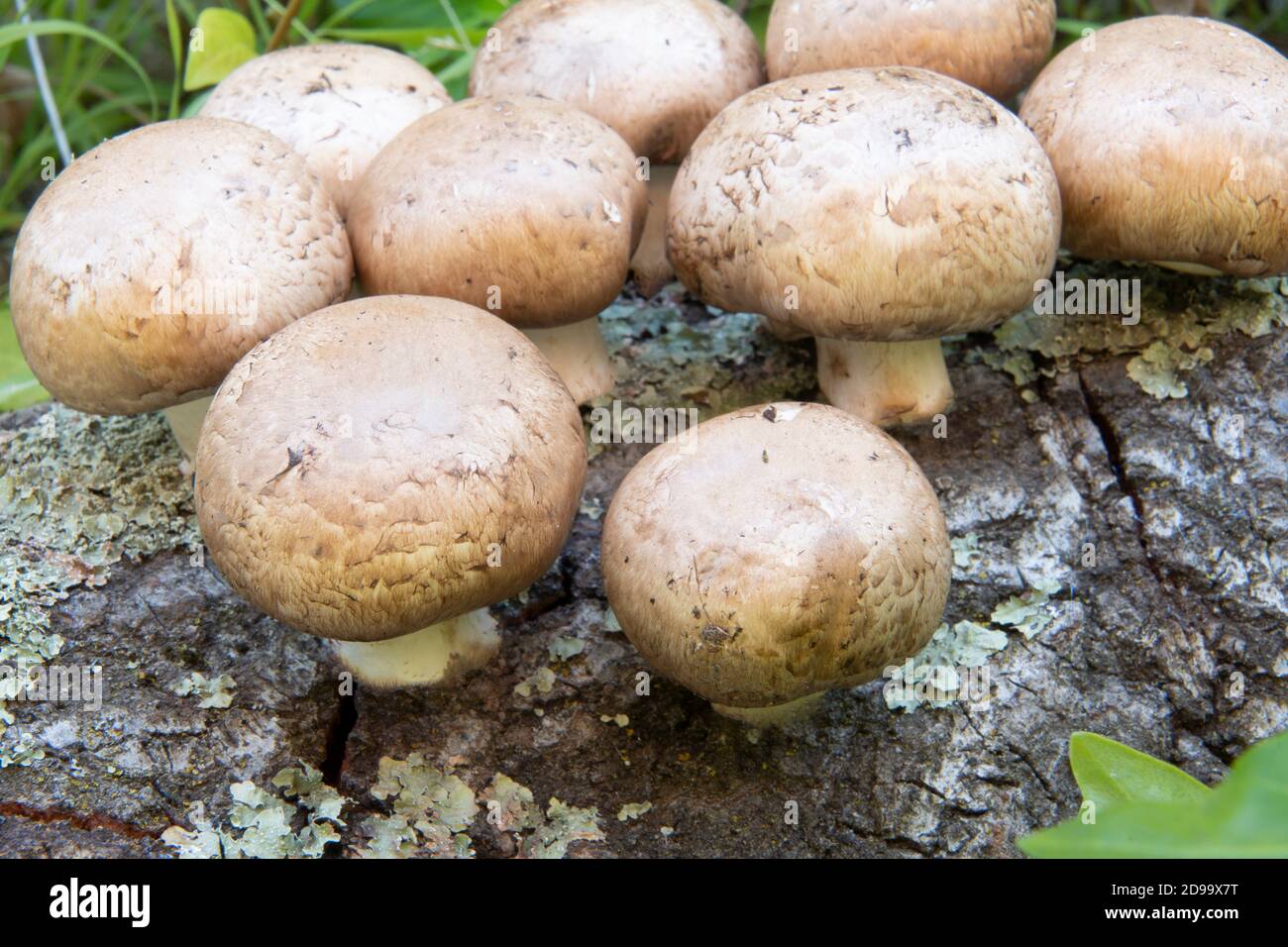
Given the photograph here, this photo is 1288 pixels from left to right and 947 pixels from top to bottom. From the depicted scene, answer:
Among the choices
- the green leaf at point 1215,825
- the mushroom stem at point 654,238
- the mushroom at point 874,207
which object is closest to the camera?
the green leaf at point 1215,825

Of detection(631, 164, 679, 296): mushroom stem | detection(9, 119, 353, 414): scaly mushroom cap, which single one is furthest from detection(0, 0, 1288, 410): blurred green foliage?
detection(9, 119, 353, 414): scaly mushroom cap

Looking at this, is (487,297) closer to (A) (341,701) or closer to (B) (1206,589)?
(A) (341,701)

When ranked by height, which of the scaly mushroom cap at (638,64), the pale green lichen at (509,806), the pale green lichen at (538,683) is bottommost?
the pale green lichen at (509,806)

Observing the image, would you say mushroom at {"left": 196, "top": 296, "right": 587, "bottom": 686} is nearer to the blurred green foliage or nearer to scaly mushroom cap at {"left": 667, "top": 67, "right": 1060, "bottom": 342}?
scaly mushroom cap at {"left": 667, "top": 67, "right": 1060, "bottom": 342}

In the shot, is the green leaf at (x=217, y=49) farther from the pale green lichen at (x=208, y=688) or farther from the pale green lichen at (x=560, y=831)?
the pale green lichen at (x=560, y=831)

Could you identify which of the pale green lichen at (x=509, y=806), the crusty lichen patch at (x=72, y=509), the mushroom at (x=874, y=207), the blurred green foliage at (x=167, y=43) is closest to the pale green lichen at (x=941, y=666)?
the mushroom at (x=874, y=207)

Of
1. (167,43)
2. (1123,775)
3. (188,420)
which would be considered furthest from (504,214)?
(167,43)
